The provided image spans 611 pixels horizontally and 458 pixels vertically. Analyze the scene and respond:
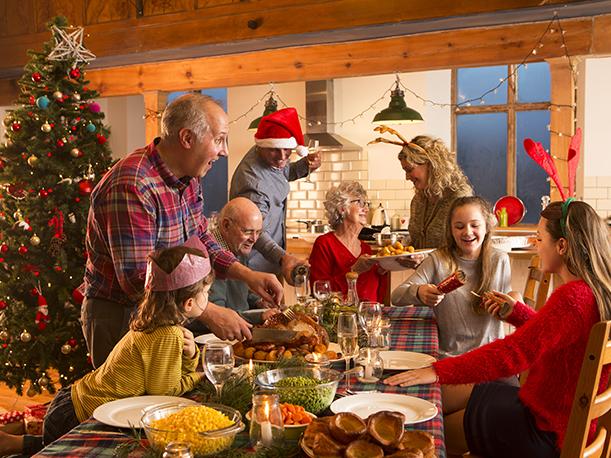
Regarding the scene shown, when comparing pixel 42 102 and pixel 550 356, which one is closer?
pixel 550 356

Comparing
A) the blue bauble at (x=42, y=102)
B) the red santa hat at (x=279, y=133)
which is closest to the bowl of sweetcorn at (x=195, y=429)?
the red santa hat at (x=279, y=133)

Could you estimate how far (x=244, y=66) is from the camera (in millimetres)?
7406

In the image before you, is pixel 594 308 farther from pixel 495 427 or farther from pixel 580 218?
pixel 495 427

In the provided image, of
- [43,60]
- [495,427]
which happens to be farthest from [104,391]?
[43,60]

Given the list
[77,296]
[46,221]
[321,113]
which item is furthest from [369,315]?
[321,113]

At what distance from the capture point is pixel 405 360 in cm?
258

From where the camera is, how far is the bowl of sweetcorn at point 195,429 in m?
1.62

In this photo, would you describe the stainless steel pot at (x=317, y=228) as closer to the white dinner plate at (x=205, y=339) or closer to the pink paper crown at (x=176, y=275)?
the white dinner plate at (x=205, y=339)

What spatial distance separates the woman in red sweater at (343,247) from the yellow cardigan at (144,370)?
2152 millimetres

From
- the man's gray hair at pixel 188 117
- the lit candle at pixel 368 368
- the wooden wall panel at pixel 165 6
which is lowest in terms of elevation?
the lit candle at pixel 368 368

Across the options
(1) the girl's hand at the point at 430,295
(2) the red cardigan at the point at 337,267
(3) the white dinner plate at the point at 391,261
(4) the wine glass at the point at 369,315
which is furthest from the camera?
(2) the red cardigan at the point at 337,267

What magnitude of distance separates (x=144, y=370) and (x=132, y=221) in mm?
732

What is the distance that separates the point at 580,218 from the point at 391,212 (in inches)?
290

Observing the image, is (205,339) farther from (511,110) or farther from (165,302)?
(511,110)
